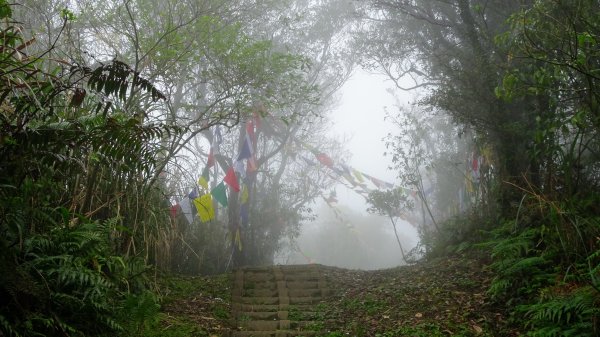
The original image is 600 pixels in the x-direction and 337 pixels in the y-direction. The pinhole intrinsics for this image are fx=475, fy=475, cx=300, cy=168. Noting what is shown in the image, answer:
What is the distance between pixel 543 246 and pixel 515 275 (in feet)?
2.07

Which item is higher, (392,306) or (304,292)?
(304,292)

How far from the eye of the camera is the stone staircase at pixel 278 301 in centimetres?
514

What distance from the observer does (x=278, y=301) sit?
21.0ft

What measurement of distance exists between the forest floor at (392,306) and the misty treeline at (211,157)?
326 mm

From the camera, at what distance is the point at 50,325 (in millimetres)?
2926

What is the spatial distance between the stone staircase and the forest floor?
15 cm

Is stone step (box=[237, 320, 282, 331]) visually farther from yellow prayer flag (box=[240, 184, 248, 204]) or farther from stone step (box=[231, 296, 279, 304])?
yellow prayer flag (box=[240, 184, 248, 204])

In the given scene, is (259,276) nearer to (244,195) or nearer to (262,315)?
(262,315)

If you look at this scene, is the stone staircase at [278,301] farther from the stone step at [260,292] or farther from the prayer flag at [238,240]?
the prayer flag at [238,240]

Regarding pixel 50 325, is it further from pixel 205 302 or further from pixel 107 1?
pixel 107 1

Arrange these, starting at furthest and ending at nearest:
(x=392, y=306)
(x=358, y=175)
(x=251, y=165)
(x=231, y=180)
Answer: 1. (x=358, y=175)
2. (x=251, y=165)
3. (x=231, y=180)
4. (x=392, y=306)

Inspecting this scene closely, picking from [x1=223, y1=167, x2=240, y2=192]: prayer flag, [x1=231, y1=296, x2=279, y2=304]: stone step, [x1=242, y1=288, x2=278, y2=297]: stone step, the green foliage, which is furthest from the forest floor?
[x1=223, y1=167, x2=240, y2=192]: prayer flag

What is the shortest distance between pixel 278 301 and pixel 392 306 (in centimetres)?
177

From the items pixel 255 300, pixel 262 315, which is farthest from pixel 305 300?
pixel 262 315
